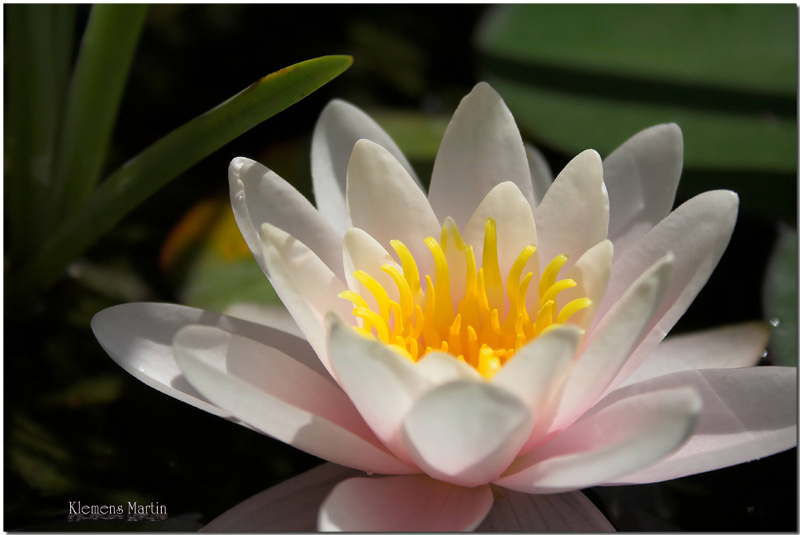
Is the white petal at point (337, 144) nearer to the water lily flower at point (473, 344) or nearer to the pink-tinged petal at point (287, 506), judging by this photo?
the water lily flower at point (473, 344)

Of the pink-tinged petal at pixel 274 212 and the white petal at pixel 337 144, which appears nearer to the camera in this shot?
the pink-tinged petal at pixel 274 212

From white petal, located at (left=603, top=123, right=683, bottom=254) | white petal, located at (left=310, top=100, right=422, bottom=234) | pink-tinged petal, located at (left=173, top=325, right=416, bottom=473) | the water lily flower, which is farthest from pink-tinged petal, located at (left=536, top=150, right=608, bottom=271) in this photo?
pink-tinged petal, located at (left=173, top=325, right=416, bottom=473)

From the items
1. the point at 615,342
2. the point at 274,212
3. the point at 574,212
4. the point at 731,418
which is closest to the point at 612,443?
the point at 615,342

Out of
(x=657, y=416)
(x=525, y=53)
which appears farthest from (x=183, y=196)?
(x=657, y=416)

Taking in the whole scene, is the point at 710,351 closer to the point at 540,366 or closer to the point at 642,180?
the point at 642,180

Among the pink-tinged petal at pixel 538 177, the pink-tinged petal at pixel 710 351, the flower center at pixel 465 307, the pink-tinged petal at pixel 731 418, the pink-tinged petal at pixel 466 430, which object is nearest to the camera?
the pink-tinged petal at pixel 466 430

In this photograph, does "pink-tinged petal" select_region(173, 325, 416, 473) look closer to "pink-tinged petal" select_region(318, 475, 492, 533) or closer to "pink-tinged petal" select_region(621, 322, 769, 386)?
"pink-tinged petal" select_region(318, 475, 492, 533)

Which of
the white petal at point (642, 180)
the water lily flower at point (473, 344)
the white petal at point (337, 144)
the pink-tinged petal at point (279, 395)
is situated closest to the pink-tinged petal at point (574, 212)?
the water lily flower at point (473, 344)

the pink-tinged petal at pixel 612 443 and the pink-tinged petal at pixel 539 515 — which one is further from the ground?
the pink-tinged petal at pixel 612 443
